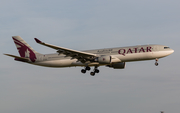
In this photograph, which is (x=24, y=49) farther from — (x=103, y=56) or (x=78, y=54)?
(x=103, y=56)

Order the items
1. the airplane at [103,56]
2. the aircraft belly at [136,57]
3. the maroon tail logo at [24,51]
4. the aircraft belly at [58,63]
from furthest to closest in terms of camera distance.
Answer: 1. the maroon tail logo at [24,51]
2. the aircraft belly at [58,63]
3. the aircraft belly at [136,57]
4. the airplane at [103,56]

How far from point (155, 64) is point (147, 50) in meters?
2.95

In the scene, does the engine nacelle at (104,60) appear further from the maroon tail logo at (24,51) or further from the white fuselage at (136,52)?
the maroon tail logo at (24,51)

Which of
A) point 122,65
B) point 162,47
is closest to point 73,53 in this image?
point 122,65

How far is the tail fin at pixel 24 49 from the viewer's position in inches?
2281

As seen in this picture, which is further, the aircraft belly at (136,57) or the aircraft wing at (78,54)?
the aircraft belly at (136,57)

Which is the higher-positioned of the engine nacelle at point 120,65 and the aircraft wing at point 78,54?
the aircraft wing at point 78,54

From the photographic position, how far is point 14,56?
5347 centimetres

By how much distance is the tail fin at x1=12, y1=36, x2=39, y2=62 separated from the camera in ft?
190

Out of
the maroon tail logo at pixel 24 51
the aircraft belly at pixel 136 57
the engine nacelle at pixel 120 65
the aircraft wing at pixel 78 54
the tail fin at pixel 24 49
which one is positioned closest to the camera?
the aircraft wing at pixel 78 54

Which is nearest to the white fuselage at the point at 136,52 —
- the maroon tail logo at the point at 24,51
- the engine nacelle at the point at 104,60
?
the engine nacelle at the point at 104,60

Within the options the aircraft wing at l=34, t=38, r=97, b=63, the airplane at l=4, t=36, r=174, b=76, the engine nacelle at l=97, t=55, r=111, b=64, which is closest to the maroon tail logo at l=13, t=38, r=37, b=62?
the airplane at l=4, t=36, r=174, b=76

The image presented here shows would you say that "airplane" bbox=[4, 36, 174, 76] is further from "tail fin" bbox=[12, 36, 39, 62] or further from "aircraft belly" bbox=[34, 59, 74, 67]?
"tail fin" bbox=[12, 36, 39, 62]

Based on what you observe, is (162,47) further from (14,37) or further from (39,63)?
(14,37)
